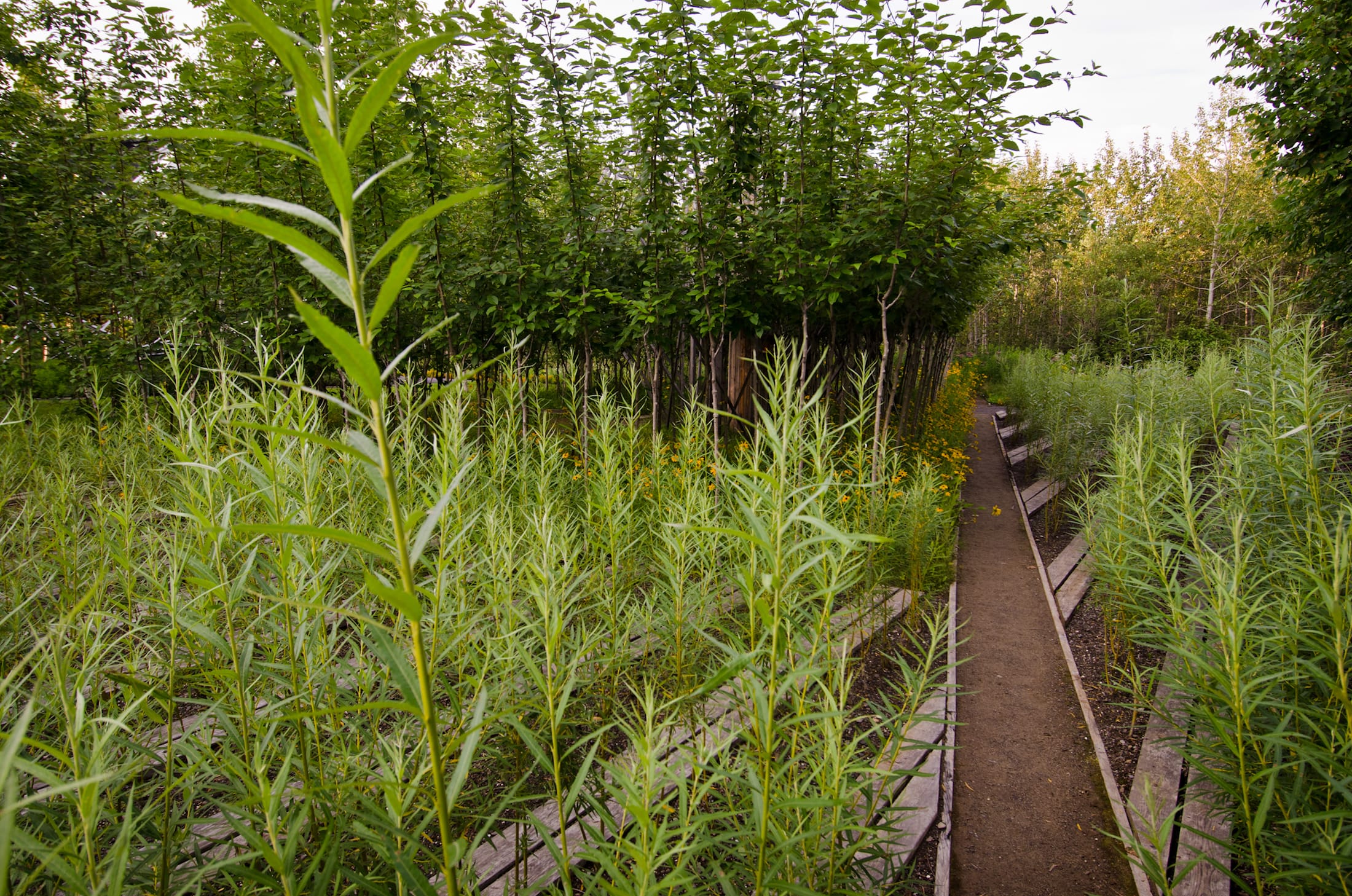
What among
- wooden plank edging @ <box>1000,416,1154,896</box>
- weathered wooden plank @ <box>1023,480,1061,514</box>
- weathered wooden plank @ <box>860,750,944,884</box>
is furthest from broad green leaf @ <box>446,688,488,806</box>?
weathered wooden plank @ <box>1023,480,1061,514</box>

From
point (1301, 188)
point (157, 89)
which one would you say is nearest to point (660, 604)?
point (157, 89)

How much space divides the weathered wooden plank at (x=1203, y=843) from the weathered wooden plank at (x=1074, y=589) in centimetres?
200

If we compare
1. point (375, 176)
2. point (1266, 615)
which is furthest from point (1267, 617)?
point (375, 176)

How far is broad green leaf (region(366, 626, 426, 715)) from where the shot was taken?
683 millimetres

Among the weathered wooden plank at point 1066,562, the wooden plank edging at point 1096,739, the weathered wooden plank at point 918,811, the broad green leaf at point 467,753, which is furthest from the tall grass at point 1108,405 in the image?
the broad green leaf at point 467,753

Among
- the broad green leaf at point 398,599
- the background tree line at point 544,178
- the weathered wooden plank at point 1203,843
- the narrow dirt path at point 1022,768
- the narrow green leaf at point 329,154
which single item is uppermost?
the background tree line at point 544,178

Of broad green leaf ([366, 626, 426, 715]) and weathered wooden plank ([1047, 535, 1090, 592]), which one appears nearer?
broad green leaf ([366, 626, 426, 715])

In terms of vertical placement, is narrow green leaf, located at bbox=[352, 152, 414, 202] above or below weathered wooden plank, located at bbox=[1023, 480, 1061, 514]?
above

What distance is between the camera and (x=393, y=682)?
0.68 metres

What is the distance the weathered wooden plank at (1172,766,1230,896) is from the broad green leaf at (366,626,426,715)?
2.45 meters

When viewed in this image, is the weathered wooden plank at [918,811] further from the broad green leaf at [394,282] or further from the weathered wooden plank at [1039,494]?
the weathered wooden plank at [1039,494]

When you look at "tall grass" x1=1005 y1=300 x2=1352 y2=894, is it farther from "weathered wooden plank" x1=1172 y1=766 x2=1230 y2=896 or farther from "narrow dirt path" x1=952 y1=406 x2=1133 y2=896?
"narrow dirt path" x1=952 y1=406 x2=1133 y2=896

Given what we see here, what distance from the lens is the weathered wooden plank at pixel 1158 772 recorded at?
8.94 feet

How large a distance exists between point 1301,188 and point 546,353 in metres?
9.78
